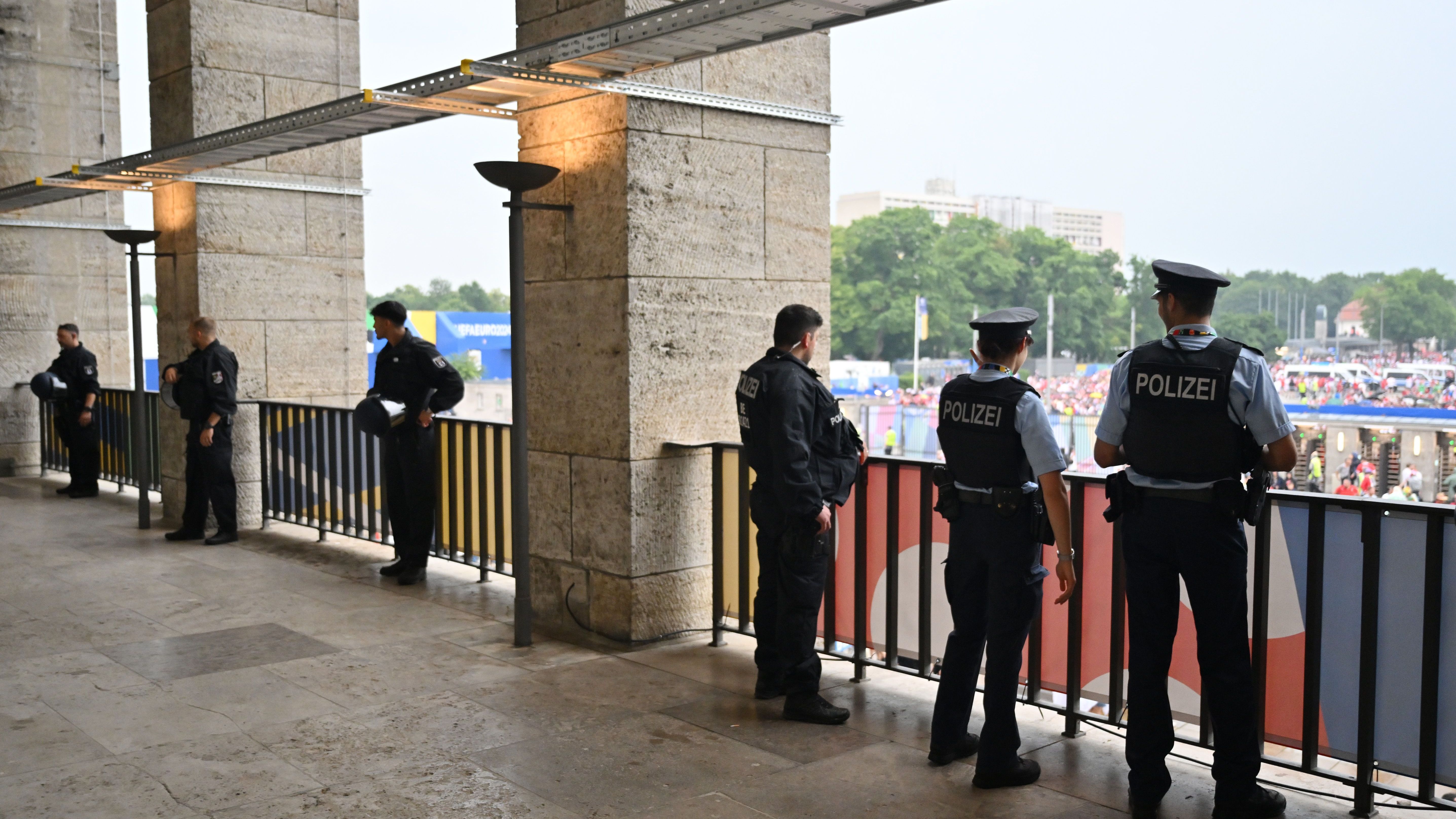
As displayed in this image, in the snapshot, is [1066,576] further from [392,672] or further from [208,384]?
[208,384]

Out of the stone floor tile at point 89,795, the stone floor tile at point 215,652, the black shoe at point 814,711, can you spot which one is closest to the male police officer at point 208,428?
the stone floor tile at point 215,652

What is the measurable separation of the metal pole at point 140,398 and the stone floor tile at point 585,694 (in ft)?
20.3

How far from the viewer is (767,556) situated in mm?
5141

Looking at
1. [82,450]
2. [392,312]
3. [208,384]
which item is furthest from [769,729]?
[82,450]

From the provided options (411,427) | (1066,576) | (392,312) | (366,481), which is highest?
(392,312)

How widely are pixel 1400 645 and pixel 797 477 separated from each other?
7.30 feet

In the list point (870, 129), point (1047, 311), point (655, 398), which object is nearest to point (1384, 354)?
point (1047, 311)

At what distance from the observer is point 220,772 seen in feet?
14.2

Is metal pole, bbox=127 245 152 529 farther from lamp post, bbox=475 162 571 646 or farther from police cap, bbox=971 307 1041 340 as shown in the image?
police cap, bbox=971 307 1041 340

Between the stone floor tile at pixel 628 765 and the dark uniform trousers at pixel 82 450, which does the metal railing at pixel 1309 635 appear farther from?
the dark uniform trousers at pixel 82 450

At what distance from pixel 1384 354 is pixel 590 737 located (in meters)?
79.3

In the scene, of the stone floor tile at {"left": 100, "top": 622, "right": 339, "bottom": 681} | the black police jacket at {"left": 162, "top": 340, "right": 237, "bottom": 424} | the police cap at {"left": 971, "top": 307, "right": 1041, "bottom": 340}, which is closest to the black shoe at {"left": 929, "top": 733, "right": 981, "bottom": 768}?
the police cap at {"left": 971, "top": 307, "right": 1041, "bottom": 340}

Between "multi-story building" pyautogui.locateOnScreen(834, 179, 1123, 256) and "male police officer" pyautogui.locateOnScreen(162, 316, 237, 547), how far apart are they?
301ft

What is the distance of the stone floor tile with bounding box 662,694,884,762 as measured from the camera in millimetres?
4547
